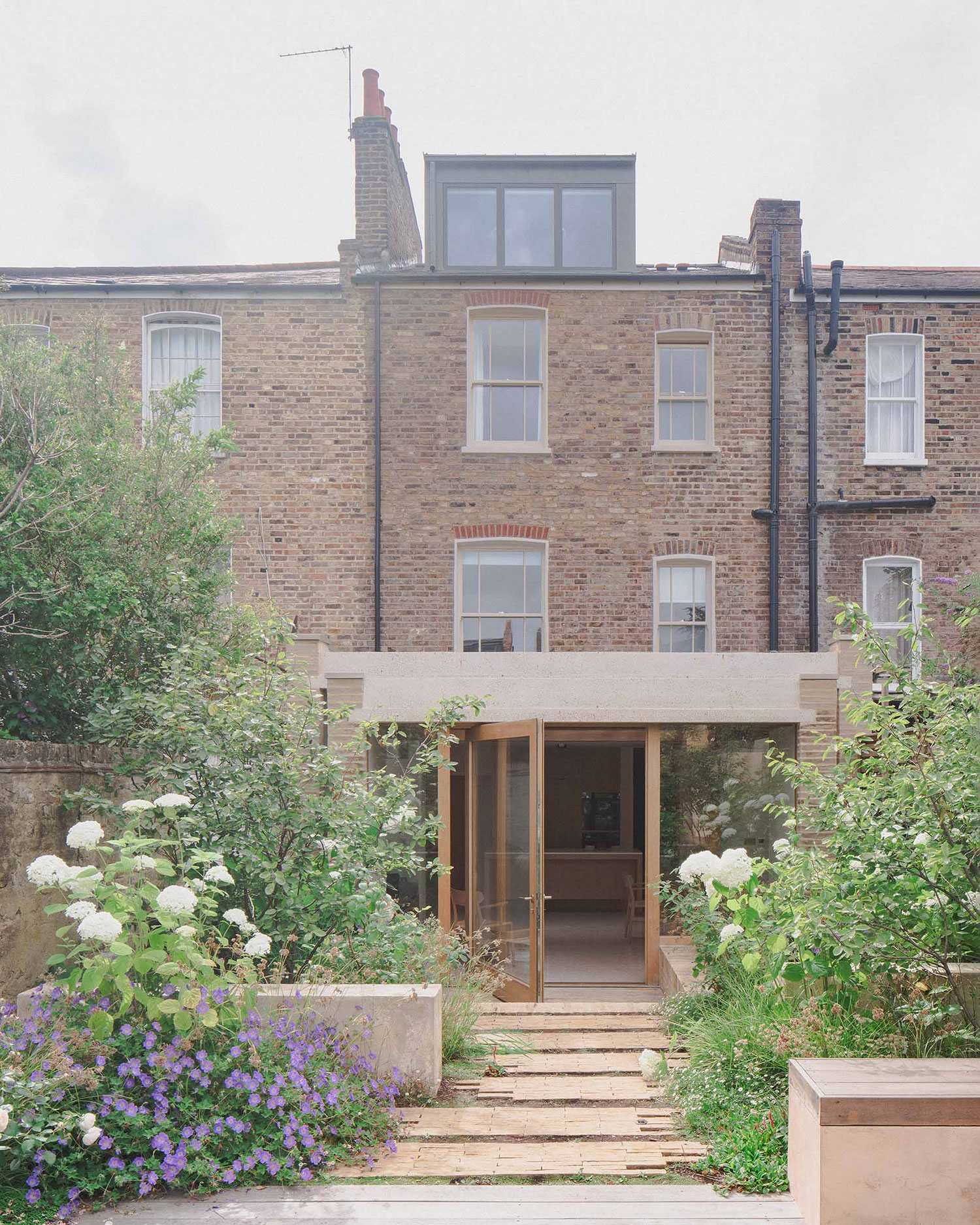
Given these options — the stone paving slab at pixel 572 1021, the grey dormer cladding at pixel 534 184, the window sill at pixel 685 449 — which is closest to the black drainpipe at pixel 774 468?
the window sill at pixel 685 449

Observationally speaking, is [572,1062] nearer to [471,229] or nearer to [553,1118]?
[553,1118]

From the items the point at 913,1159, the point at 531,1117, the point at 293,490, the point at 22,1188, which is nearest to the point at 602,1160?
the point at 531,1117

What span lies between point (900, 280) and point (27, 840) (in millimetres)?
13879

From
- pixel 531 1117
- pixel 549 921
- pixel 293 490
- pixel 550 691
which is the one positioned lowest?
pixel 549 921

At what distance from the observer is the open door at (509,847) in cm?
998

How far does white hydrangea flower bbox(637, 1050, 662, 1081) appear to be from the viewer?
23.1 feet

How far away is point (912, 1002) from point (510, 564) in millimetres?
9273

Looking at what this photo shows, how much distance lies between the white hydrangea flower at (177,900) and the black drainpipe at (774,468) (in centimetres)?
1031

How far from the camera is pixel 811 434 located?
48.5 feet

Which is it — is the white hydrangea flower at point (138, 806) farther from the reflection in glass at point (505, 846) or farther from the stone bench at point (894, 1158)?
the reflection in glass at point (505, 846)

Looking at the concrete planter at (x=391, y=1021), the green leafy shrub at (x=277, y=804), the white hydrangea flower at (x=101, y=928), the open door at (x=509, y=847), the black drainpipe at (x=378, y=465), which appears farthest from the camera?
the black drainpipe at (x=378, y=465)

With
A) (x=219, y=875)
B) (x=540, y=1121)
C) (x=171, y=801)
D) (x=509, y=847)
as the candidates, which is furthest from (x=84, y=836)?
(x=509, y=847)

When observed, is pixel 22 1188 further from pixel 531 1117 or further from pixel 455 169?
pixel 455 169

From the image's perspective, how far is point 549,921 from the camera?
48.5ft
